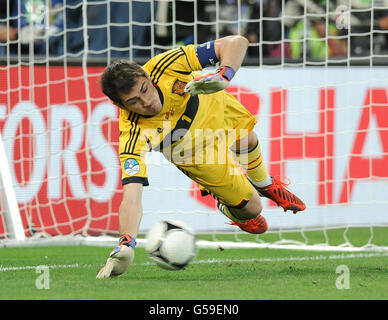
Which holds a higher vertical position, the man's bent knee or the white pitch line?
the man's bent knee

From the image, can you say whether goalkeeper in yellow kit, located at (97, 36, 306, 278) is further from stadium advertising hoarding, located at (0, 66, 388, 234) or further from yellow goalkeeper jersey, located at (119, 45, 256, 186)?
stadium advertising hoarding, located at (0, 66, 388, 234)

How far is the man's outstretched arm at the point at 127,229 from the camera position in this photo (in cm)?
505

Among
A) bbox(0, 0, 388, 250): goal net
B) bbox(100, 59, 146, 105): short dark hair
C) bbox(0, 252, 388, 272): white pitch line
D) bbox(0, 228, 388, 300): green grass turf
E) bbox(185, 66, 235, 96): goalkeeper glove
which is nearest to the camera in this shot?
bbox(0, 228, 388, 300): green grass turf

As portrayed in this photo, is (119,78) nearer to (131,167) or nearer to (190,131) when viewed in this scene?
(131,167)

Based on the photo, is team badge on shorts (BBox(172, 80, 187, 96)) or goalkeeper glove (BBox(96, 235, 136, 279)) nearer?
goalkeeper glove (BBox(96, 235, 136, 279))

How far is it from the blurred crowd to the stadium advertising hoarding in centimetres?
39

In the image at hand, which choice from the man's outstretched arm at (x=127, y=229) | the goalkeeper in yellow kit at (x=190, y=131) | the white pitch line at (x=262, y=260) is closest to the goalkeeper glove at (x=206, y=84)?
the goalkeeper in yellow kit at (x=190, y=131)

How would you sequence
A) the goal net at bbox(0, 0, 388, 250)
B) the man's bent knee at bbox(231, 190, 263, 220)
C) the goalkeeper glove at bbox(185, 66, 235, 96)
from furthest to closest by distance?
the goal net at bbox(0, 0, 388, 250) → the man's bent knee at bbox(231, 190, 263, 220) → the goalkeeper glove at bbox(185, 66, 235, 96)

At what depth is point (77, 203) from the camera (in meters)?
8.48

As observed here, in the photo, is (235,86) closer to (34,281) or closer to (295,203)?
(295,203)

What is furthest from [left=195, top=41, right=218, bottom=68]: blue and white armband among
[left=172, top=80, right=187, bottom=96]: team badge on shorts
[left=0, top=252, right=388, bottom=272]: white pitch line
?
[left=0, top=252, right=388, bottom=272]: white pitch line

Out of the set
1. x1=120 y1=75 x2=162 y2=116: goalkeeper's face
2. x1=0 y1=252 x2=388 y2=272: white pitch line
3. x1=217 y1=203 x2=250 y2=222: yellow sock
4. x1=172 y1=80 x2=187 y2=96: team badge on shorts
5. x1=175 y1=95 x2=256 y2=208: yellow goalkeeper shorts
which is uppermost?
x1=172 y1=80 x2=187 y2=96: team badge on shorts

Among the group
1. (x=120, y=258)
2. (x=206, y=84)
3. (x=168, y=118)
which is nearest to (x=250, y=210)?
(x=168, y=118)

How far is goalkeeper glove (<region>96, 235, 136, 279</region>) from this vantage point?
5008 mm
